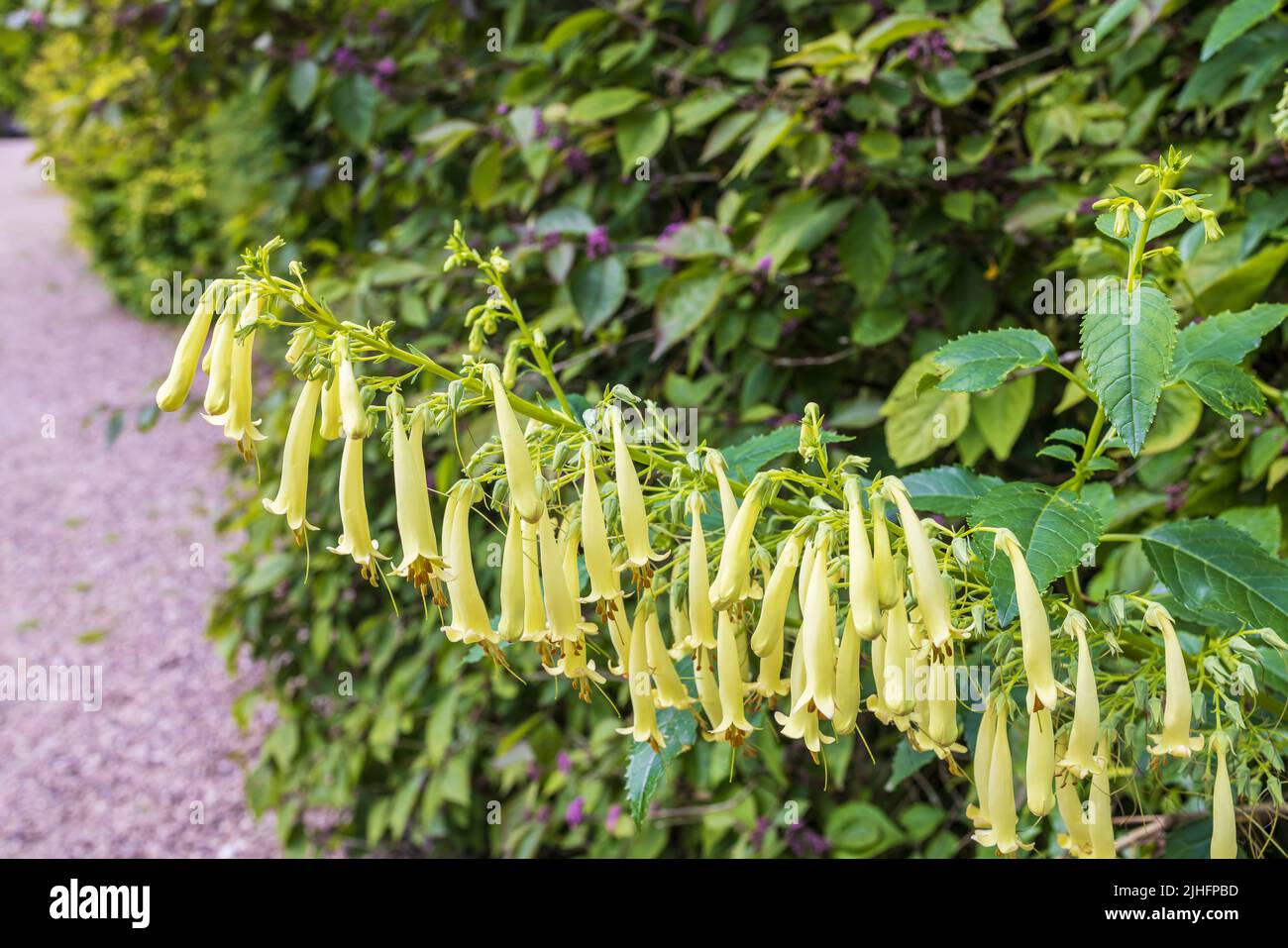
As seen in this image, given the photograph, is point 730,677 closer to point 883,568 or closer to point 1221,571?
point 883,568

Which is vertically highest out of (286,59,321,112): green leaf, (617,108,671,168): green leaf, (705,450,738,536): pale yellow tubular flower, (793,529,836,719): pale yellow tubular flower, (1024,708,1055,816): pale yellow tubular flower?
(286,59,321,112): green leaf

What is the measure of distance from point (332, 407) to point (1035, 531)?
2.00 ft

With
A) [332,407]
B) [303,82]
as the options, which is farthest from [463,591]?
[303,82]

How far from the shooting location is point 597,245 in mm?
2244

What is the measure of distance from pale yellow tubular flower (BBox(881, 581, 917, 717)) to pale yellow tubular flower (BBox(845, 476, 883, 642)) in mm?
28

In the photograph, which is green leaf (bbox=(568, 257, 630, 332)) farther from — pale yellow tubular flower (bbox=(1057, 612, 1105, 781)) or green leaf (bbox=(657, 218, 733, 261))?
pale yellow tubular flower (bbox=(1057, 612, 1105, 781))

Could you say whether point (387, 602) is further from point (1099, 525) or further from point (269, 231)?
point (1099, 525)

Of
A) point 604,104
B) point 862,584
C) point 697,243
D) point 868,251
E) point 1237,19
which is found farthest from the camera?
point 604,104

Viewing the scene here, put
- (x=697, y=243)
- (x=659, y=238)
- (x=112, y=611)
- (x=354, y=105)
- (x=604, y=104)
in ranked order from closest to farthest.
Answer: (x=697, y=243), (x=604, y=104), (x=659, y=238), (x=354, y=105), (x=112, y=611)

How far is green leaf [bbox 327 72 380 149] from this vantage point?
266 centimetres

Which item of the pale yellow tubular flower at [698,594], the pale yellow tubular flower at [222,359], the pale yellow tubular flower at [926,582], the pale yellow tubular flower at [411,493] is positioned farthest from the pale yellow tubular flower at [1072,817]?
the pale yellow tubular flower at [222,359]

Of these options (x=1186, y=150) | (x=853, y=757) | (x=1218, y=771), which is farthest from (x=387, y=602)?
(x=1218, y=771)

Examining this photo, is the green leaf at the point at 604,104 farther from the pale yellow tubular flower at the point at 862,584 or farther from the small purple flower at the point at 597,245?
the pale yellow tubular flower at the point at 862,584

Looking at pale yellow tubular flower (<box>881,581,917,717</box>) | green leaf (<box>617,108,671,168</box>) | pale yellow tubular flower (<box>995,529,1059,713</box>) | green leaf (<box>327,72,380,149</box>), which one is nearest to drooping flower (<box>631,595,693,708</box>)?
pale yellow tubular flower (<box>881,581,917,717</box>)
